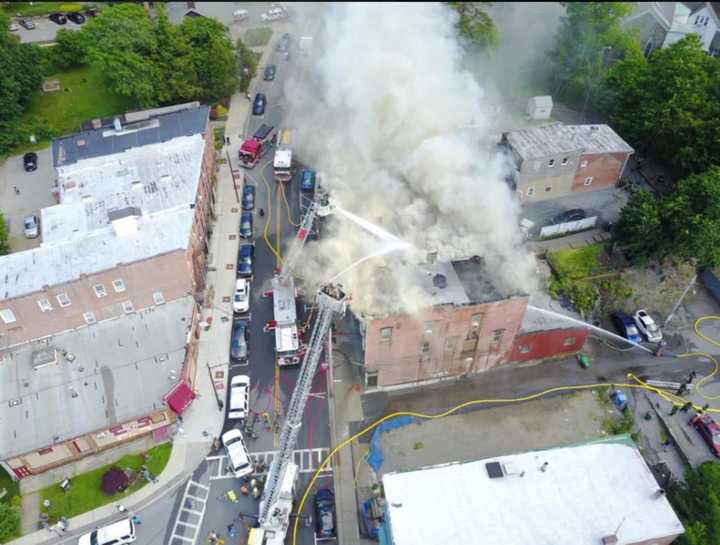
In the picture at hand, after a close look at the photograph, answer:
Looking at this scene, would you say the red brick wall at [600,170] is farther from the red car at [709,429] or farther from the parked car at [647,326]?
the red car at [709,429]

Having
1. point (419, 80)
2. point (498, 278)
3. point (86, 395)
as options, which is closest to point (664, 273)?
point (498, 278)

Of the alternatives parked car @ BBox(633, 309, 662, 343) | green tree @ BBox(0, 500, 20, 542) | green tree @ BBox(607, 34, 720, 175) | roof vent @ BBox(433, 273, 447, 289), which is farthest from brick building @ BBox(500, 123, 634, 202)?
green tree @ BBox(0, 500, 20, 542)

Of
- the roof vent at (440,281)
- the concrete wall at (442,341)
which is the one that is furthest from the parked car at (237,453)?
the roof vent at (440,281)

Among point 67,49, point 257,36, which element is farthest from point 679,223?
point 67,49

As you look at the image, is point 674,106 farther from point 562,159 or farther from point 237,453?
point 237,453

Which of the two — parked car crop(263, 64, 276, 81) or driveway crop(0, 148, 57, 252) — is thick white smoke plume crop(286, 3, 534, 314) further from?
driveway crop(0, 148, 57, 252)

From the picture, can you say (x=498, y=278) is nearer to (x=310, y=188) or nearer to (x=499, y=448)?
(x=499, y=448)

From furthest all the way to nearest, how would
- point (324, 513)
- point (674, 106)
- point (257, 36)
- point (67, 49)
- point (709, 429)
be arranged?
1. point (257, 36)
2. point (67, 49)
3. point (674, 106)
4. point (709, 429)
5. point (324, 513)
